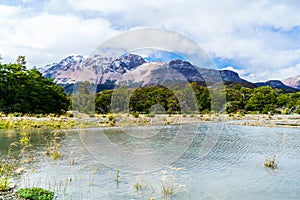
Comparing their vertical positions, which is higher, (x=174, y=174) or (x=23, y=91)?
(x=23, y=91)

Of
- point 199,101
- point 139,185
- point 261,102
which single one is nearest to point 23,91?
point 199,101

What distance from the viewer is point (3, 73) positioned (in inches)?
1270

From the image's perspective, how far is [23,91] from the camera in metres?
32.8

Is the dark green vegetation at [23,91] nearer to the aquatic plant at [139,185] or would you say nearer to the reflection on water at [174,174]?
the reflection on water at [174,174]

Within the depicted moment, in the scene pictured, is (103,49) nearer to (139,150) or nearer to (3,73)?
(139,150)

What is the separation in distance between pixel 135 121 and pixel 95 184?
20.0 meters

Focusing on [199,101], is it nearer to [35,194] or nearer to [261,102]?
[261,102]

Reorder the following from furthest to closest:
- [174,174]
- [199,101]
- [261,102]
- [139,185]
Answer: [261,102] < [199,101] < [174,174] < [139,185]

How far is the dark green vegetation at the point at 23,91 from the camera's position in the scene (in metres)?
32.0

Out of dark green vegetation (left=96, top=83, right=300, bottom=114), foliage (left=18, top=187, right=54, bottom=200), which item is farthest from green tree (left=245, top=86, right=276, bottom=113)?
foliage (left=18, top=187, right=54, bottom=200)

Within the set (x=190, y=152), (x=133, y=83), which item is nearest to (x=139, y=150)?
(x=190, y=152)

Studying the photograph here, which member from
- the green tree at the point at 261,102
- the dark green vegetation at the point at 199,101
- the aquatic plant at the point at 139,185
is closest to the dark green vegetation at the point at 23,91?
the dark green vegetation at the point at 199,101

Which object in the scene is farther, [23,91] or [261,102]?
[261,102]

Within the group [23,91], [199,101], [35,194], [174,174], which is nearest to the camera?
[35,194]
